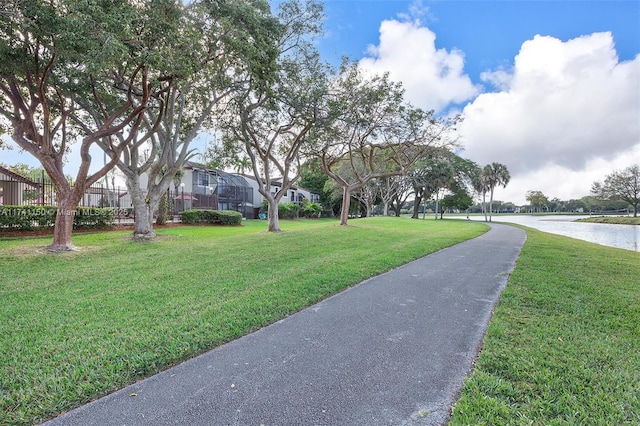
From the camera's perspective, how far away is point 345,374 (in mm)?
2736

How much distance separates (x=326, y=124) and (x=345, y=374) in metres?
13.0

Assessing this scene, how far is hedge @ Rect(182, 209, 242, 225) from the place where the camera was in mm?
21141

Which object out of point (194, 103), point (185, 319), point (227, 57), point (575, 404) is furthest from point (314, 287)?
point (194, 103)

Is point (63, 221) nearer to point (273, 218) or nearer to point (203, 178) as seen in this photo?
point (273, 218)

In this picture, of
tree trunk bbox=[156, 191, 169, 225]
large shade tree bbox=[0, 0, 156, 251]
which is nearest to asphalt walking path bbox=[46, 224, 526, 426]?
large shade tree bbox=[0, 0, 156, 251]

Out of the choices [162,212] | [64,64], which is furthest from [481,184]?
[64,64]

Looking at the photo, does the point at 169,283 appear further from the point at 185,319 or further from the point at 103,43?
the point at 103,43

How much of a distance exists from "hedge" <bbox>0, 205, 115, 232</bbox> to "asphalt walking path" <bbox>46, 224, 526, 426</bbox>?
12986mm

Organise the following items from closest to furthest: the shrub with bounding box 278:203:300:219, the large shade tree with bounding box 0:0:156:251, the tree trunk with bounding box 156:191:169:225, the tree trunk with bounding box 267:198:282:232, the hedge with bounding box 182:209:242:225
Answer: the large shade tree with bounding box 0:0:156:251, the tree trunk with bounding box 267:198:282:232, the tree trunk with bounding box 156:191:169:225, the hedge with bounding box 182:209:242:225, the shrub with bounding box 278:203:300:219

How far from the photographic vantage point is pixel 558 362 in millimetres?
2879

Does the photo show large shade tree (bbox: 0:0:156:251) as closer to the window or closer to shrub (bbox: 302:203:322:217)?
the window

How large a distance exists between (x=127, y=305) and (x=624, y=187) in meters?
60.4

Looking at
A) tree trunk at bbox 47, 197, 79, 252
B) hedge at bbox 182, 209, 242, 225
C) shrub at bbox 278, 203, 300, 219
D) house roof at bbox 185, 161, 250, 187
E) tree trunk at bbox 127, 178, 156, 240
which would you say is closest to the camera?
tree trunk at bbox 47, 197, 79, 252

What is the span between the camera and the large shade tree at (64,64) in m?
6.29
